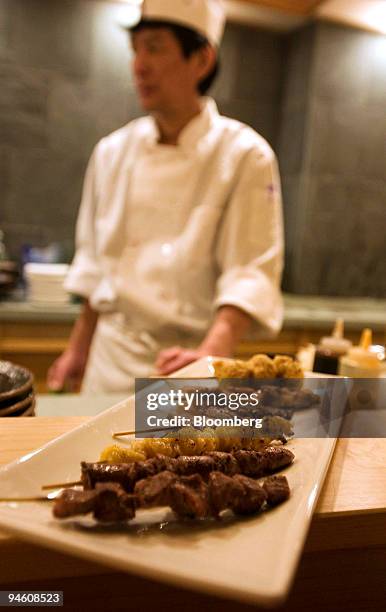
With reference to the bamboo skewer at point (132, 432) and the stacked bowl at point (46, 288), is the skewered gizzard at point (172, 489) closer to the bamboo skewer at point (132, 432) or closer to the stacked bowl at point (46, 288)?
the bamboo skewer at point (132, 432)

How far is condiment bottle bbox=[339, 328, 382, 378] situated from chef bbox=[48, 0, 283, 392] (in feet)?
1.26

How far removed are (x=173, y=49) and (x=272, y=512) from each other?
1593 millimetres

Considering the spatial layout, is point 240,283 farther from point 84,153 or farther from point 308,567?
point 84,153

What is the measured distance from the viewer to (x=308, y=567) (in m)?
0.75

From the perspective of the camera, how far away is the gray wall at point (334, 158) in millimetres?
3518

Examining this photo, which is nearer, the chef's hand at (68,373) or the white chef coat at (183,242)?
the white chef coat at (183,242)

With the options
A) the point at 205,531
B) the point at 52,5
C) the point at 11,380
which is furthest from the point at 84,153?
the point at 205,531

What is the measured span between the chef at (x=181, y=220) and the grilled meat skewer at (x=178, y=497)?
1.06 metres

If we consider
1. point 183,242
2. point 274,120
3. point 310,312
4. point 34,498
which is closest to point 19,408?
point 34,498

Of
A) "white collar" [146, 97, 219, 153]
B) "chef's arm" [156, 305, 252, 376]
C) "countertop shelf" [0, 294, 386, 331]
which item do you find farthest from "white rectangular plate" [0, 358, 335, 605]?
"countertop shelf" [0, 294, 386, 331]

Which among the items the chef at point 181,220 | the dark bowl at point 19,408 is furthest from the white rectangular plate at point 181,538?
the chef at point 181,220

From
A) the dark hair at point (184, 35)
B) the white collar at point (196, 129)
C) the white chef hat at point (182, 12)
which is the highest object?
the white chef hat at point (182, 12)

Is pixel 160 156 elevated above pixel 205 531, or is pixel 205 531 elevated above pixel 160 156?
pixel 160 156

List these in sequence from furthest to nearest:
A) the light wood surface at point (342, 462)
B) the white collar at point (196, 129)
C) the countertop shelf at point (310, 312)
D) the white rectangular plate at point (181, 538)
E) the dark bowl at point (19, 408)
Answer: the countertop shelf at point (310, 312)
the white collar at point (196, 129)
the dark bowl at point (19, 408)
the light wood surface at point (342, 462)
the white rectangular plate at point (181, 538)
